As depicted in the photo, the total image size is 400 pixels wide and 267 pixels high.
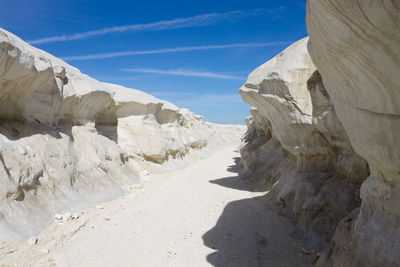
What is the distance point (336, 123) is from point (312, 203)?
220 centimetres

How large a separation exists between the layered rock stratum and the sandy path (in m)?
0.90

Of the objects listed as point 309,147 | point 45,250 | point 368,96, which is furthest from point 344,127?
point 45,250

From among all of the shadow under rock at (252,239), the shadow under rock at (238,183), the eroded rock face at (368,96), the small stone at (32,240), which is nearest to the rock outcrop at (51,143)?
the small stone at (32,240)

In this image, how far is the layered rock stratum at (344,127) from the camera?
2941 mm

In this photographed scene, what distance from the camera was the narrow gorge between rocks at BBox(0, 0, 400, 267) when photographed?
3.43 metres

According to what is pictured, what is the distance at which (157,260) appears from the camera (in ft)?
18.2

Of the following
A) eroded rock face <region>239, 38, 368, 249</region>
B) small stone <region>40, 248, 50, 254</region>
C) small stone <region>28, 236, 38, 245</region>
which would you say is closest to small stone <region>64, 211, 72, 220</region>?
small stone <region>28, 236, 38, 245</region>

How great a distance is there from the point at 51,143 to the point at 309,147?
837 cm

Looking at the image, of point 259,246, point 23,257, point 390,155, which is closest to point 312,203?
point 259,246

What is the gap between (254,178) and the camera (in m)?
12.8

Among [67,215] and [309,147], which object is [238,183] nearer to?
[309,147]

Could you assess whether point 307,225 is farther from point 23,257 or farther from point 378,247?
point 23,257

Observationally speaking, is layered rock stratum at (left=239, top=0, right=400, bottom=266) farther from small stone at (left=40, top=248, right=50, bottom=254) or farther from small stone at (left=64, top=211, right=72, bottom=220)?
small stone at (left=64, top=211, right=72, bottom=220)

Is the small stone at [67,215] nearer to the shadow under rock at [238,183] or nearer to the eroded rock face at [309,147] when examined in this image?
the eroded rock face at [309,147]
